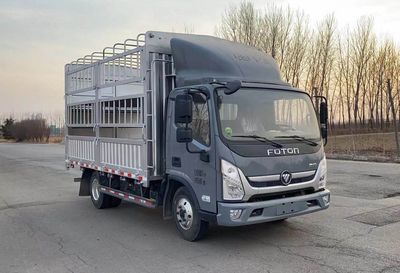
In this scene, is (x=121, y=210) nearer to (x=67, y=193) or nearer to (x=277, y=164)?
(x=67, y=193)

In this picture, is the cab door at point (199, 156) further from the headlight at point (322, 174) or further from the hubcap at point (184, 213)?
the headlight at point (322, 174)

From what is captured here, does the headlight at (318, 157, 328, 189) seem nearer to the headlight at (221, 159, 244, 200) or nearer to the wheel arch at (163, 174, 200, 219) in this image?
the headlight at (221, 159, 244, 200)

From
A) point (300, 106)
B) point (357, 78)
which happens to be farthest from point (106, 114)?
point (357, 78)

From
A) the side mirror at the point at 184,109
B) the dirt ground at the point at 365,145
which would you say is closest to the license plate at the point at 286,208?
the side mirror at the point at 184,109

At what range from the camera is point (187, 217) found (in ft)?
21.3

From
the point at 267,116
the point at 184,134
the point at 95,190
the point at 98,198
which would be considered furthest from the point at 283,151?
the point at 95,190

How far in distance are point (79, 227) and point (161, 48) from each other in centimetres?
349

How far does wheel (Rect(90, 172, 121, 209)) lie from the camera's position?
9.25m

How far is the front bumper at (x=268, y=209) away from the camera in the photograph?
5.68m

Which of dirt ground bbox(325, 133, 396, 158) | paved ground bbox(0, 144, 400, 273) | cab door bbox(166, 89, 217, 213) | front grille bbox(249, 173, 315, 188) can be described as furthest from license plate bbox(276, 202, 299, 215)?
dirt ground bbox(325, 133, 396, 158)

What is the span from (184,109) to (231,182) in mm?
1190

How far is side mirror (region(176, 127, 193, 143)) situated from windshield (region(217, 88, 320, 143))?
0.48m

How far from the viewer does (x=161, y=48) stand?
23.4 feet

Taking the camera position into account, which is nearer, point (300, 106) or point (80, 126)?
point (300, 106)
